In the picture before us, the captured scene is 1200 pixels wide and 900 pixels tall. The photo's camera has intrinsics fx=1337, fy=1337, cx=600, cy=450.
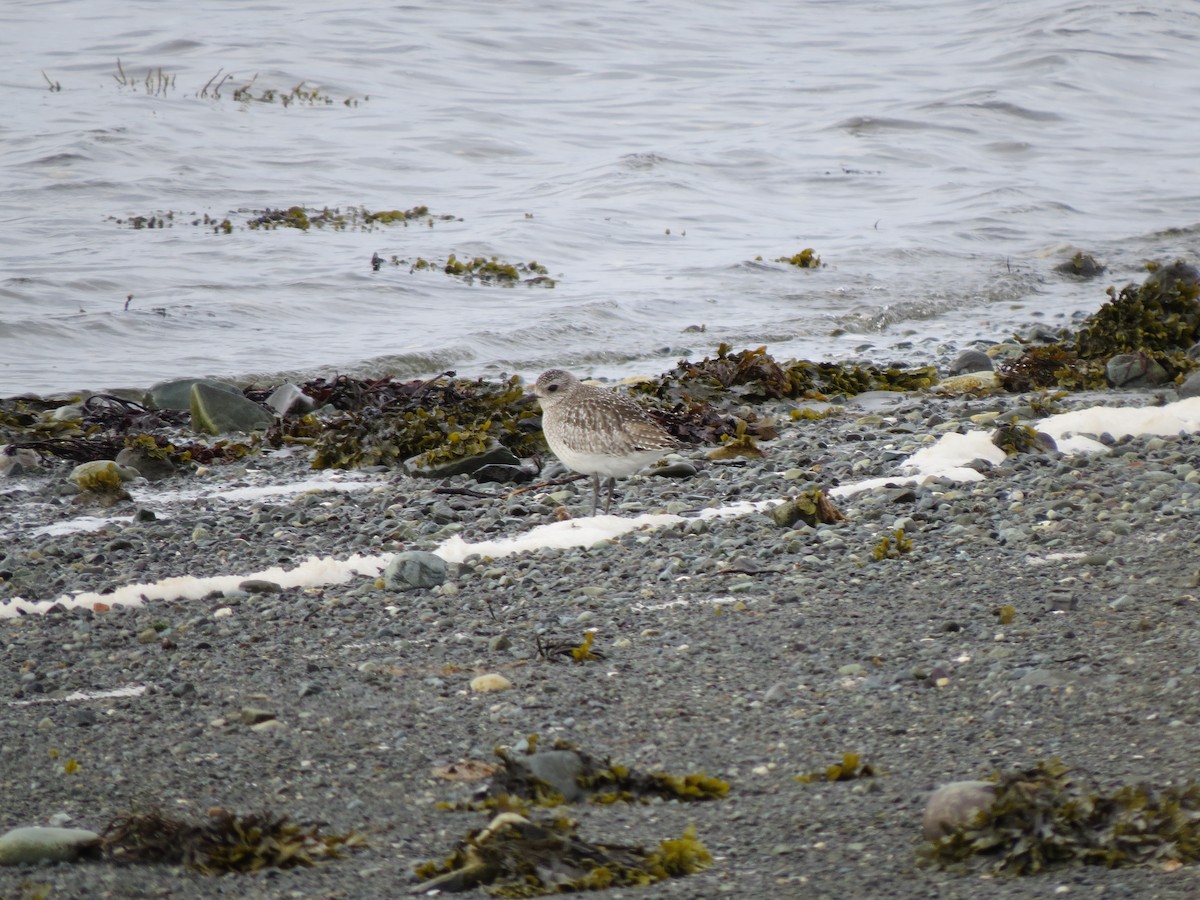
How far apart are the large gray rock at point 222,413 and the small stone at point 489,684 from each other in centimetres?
556

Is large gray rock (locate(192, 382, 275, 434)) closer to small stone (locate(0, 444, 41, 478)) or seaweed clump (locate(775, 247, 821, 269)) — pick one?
small stone (locate(0, 444, 41, 478))

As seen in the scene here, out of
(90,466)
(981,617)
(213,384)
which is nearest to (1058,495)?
(981,617)

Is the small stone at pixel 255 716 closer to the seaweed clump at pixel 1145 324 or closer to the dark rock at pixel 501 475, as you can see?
the dark rock at pixel 501 475

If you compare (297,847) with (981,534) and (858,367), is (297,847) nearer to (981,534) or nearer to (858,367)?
(981,534)

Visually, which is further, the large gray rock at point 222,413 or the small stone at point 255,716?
the large gray rock at point 222,413

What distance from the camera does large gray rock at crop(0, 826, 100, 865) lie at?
3.43 meters

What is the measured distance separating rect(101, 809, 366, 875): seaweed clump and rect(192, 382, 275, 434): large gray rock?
6561mm

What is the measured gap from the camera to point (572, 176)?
20719 millimetres

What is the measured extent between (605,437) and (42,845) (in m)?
3.87

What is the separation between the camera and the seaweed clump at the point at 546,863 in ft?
10.5

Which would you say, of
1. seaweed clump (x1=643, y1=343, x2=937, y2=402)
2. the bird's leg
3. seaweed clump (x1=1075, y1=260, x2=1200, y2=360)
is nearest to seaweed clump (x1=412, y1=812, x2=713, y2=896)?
the bird's leg

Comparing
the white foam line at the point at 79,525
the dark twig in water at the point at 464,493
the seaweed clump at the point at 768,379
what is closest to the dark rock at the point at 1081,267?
the seaweed clump at the point at 768,379

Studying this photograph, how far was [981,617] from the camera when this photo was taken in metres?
4.98

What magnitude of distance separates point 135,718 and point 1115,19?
3478cm
